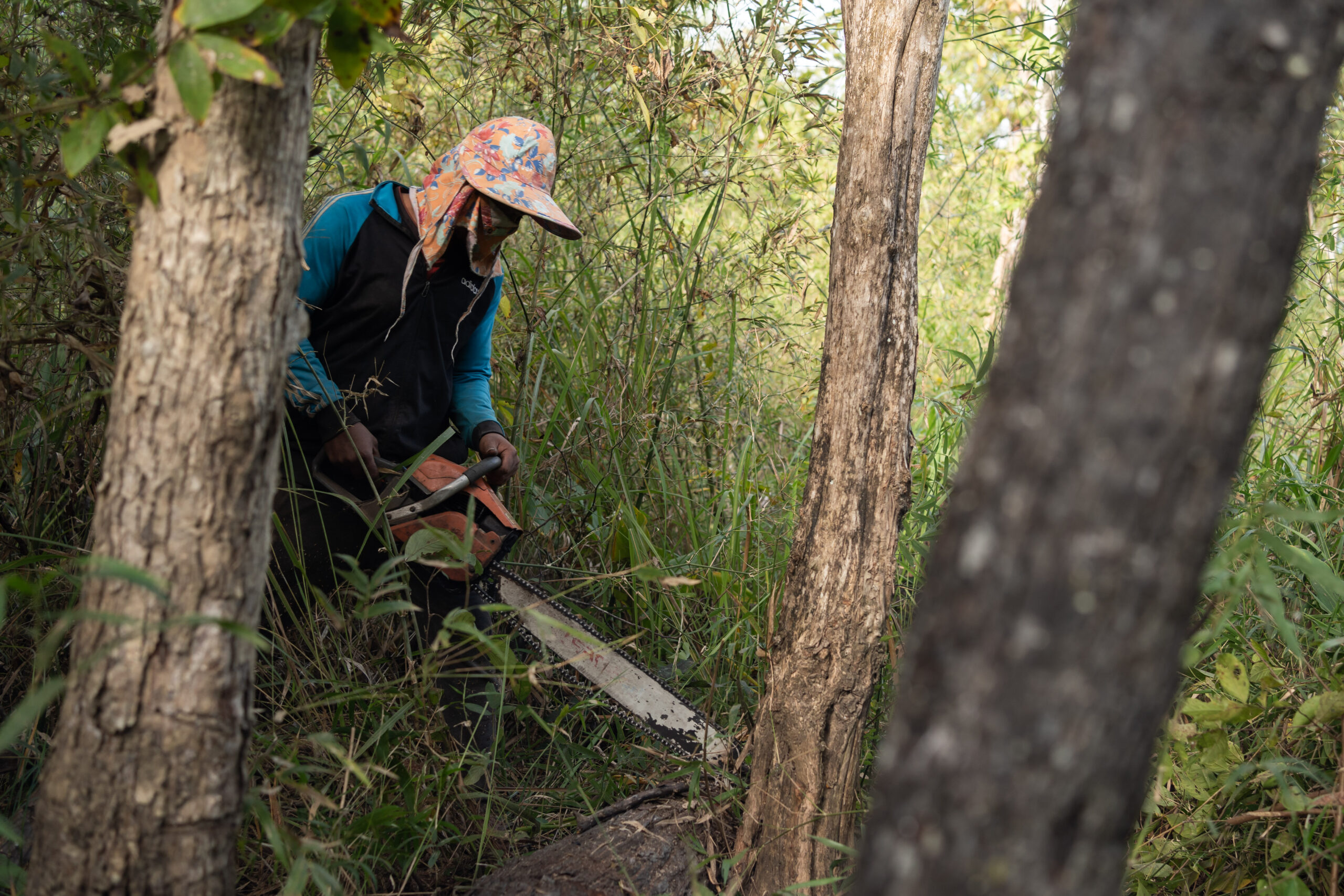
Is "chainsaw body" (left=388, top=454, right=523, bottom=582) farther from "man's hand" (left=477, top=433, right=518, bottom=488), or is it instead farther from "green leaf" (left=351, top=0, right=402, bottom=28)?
"green leaf" (left=351, top=0, right=402, bottom=28)

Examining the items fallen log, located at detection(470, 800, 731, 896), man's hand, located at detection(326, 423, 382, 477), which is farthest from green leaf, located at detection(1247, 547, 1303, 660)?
man's hand, located at detection(326, 423, 382, 477)

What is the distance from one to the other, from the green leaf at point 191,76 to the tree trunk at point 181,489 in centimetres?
9

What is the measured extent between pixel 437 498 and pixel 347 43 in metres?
1.46

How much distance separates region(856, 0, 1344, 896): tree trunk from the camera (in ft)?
2.41

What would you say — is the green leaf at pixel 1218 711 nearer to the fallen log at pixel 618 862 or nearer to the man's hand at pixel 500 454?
the fallen log at pixel 618 862

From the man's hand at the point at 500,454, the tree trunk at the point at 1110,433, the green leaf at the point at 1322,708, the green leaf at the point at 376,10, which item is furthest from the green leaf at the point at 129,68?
the green leaf at the point at 1322,708

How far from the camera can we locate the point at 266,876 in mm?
2021

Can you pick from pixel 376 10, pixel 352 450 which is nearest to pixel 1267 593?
pixel 376 10

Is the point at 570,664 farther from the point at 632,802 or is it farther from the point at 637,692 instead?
the point at 632,802

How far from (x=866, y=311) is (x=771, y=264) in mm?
1645

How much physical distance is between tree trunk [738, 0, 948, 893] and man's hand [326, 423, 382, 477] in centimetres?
125

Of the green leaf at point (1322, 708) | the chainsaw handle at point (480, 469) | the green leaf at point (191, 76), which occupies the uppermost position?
the green leaf at point (191, 76)

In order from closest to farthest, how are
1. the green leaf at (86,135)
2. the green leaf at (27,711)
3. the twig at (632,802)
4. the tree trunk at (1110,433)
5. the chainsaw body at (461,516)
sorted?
1. the tree trunk at (1110,433)
2. the green leaf at (27,711)
3. the green leaf at (86,135)
4. the twig at (632,802)
5. the chainsaw body at (461,516)

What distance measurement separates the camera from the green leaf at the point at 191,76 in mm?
1020
